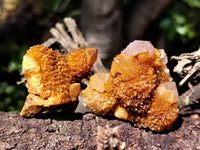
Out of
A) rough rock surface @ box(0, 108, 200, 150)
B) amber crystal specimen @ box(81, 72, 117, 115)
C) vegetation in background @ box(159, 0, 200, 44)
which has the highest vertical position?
vegetation in background @ box(159, 0, 200, 44)

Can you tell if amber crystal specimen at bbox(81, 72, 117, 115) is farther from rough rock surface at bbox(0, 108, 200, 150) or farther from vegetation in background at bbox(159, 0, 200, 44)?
vegetation in background at bbox(159, 0, 200, 44)

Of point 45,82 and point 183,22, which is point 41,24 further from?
point 45,82

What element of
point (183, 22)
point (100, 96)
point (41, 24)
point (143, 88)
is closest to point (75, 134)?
point (100, 96)

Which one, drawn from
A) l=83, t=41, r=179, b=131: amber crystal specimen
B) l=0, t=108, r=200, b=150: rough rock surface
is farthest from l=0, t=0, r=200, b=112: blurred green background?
l=83, t=41, r=179, b=131: amber crystal specimen

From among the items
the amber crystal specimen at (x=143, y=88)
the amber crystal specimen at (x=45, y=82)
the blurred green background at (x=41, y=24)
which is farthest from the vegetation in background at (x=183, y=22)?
the amber crystal specimen at (x=45, y=82)

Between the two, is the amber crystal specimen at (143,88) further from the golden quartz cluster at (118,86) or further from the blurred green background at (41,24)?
the blurred green background at (41,24)

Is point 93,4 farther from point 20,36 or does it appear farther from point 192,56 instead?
→ point 192,56
